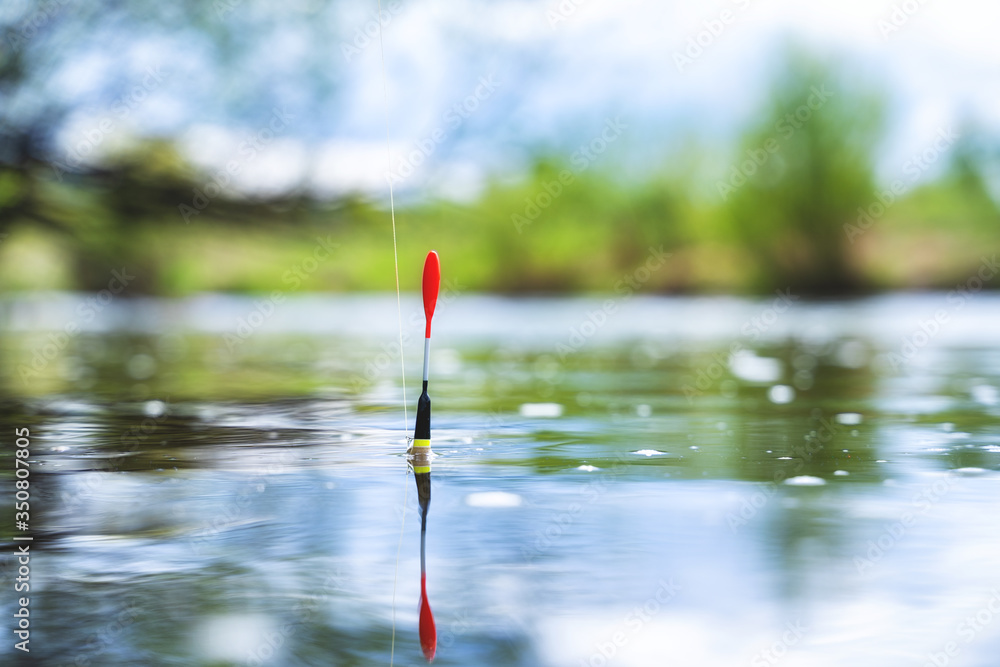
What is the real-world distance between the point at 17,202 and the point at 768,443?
8465 mm

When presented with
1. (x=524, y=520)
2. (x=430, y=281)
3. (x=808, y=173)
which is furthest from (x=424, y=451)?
(x=808, y=173)

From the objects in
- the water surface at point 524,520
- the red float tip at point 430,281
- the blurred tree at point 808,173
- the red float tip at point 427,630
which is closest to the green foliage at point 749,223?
the blurred tree at point 808,173

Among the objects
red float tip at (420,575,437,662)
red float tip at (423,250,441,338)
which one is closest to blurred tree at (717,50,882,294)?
red float tip at (423,250,441,338)

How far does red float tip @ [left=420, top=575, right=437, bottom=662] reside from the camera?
7.34ft

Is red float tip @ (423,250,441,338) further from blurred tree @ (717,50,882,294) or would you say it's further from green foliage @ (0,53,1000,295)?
blurred tree @ (717,50,882,294)

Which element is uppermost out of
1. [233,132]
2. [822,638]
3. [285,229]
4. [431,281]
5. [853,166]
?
[853,166]

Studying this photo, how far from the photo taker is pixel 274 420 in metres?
6.12

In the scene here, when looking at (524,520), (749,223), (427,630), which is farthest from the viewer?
(749,223)

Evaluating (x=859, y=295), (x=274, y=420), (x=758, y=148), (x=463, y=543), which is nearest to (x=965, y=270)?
(x=859, y=295)

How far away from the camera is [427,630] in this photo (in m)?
2.37

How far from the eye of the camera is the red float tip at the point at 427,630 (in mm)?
2237

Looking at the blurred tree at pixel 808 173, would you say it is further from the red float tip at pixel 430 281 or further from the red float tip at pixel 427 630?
the red float tip at pixel 427 630

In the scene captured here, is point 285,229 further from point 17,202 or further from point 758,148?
point 758,148

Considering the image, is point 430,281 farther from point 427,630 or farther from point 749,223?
point 749,223
